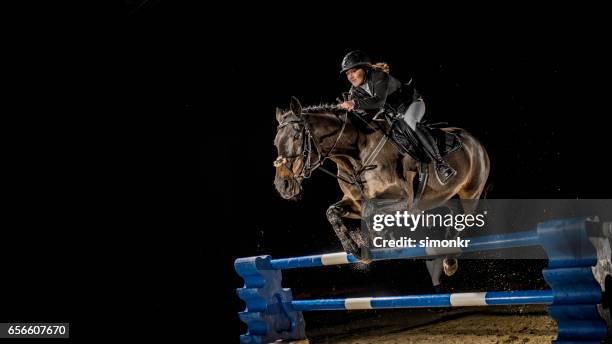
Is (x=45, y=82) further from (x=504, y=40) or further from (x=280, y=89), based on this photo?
(x=504, y=40)

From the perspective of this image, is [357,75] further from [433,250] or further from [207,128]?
[207,128]

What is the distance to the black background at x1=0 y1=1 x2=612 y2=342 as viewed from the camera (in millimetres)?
4902

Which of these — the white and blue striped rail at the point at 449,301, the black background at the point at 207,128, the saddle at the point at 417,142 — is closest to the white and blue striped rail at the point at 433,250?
the white and blue striped rail at the point at 449,301

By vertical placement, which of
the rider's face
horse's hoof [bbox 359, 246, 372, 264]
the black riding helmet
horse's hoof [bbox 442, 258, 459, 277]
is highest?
the black riding helmet

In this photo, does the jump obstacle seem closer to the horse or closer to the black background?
the horse

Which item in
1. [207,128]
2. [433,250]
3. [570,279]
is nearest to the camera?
[570,279]

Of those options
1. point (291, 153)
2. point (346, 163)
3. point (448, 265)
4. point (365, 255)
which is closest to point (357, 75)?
point (346, 163)

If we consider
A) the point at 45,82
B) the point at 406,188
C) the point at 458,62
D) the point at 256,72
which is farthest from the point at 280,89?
the point at 406,188

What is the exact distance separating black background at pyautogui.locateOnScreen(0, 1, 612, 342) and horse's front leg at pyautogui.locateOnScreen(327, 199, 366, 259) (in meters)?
2.06

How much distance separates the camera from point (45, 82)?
16.1ft

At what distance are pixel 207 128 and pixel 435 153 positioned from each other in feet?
8.92

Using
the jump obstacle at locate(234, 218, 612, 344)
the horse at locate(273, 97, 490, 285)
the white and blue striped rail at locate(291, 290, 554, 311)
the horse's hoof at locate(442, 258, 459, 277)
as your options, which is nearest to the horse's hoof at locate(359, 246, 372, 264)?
the horse at locate(273, 97, 490, 285)

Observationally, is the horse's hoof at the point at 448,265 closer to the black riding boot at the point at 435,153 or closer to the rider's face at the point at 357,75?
the black riding boot at the point at 435,153

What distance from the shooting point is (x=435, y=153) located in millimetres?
3480
